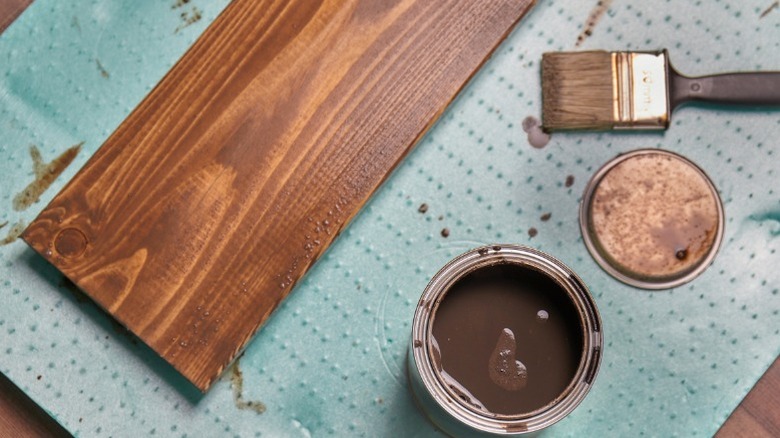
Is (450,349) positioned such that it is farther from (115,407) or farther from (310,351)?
(115,407)

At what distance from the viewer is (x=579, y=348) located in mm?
586

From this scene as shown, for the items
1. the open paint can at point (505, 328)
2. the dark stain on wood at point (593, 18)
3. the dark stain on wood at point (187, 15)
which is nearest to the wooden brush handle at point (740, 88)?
the dark stain on wood at point (593, 18)

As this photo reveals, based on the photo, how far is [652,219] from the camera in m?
0.70

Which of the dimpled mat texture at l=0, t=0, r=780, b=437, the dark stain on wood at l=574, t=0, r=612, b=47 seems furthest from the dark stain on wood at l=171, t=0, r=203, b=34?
the dark stain on wood at l=574, t=0, r=612, b=47

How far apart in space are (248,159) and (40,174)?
21 centimetres

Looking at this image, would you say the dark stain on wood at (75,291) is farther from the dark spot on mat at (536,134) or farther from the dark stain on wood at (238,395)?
the dark spot on mat at (536,134)

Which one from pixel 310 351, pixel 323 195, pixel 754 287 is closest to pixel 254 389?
pixel 310 351

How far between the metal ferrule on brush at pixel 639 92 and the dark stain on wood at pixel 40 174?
1.66 feet

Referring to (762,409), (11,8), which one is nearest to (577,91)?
(762,409)

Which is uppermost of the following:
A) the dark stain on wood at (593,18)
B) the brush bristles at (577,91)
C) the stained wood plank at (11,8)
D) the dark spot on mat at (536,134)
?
the dark stain on wood at (593,18)

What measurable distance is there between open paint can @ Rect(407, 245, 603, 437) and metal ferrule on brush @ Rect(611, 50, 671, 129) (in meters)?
0.18

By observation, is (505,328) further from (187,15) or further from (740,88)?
(187,15)

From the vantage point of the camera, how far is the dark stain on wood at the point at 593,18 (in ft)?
2.34

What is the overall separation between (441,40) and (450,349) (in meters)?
0.28
